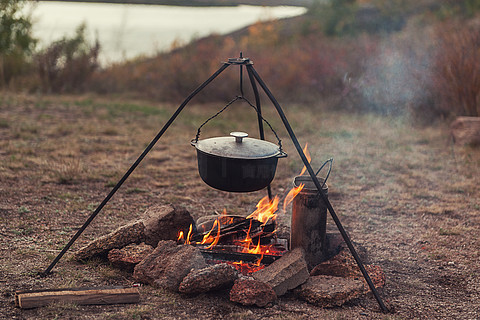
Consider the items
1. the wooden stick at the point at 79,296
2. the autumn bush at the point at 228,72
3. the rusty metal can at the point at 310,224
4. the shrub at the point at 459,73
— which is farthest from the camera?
the autumn bush at the point at 228,72

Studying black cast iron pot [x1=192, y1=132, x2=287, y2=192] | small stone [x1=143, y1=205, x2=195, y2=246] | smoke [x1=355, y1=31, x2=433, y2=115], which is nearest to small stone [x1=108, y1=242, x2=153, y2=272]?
small stone [x1=143, y1=205, x2=195, y2=246]

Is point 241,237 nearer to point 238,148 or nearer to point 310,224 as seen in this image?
point 310,224

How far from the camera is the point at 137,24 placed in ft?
60.2

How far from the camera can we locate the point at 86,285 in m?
3.46

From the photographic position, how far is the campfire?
3797mm

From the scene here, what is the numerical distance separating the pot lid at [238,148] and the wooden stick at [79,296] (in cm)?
107

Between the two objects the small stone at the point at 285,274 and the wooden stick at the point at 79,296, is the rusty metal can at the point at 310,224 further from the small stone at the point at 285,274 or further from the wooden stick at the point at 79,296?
the wooden stick at the point at 79,296

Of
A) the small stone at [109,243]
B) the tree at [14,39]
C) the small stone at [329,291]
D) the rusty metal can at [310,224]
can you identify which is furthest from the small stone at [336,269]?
the tree at [14,39]

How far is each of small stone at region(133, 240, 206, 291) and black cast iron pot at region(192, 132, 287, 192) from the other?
53 cm

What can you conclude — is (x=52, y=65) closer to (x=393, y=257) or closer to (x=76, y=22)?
(x=76, y=22)

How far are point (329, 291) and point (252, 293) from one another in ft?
1.73

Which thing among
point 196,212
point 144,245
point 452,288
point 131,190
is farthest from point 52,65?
point 452,288

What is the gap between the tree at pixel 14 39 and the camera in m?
12.1

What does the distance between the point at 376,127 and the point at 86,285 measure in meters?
7.37
